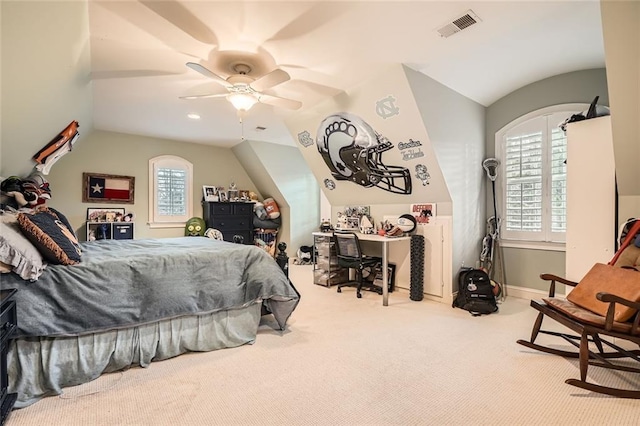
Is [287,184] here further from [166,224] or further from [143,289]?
[143,289]

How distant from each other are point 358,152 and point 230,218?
340cm

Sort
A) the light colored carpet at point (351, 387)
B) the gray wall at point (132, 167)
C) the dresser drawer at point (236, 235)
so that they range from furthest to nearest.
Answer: the dresser drawer at point (236, 235), the gray wall at point (132, 167), the light colored carpet at point (351, 387)

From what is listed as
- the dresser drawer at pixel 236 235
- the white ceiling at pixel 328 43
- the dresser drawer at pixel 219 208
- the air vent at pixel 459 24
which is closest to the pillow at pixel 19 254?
the white ceiling at pixel 328 43

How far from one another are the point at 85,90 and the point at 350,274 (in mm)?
4165

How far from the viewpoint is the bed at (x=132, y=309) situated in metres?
1.82

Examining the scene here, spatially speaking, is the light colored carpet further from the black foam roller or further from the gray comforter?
the black foam roller

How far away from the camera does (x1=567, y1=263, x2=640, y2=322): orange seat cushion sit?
6.66 ft

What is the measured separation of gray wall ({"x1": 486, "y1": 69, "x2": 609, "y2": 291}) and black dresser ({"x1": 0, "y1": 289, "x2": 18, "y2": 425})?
4894mm

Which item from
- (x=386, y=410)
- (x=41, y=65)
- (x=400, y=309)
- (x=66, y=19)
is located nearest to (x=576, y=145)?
(x=400, y=309)

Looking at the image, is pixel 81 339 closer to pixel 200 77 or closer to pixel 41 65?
pixel 41 65

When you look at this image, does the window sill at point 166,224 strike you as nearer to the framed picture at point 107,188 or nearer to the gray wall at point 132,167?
the gray wall at point 132,167

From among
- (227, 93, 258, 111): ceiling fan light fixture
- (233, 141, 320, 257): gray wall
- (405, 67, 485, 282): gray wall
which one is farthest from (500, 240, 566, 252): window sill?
(233, 141, 320, 257): gray wall

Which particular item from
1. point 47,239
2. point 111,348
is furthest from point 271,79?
point 111,348

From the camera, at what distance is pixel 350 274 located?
16.2 feet
